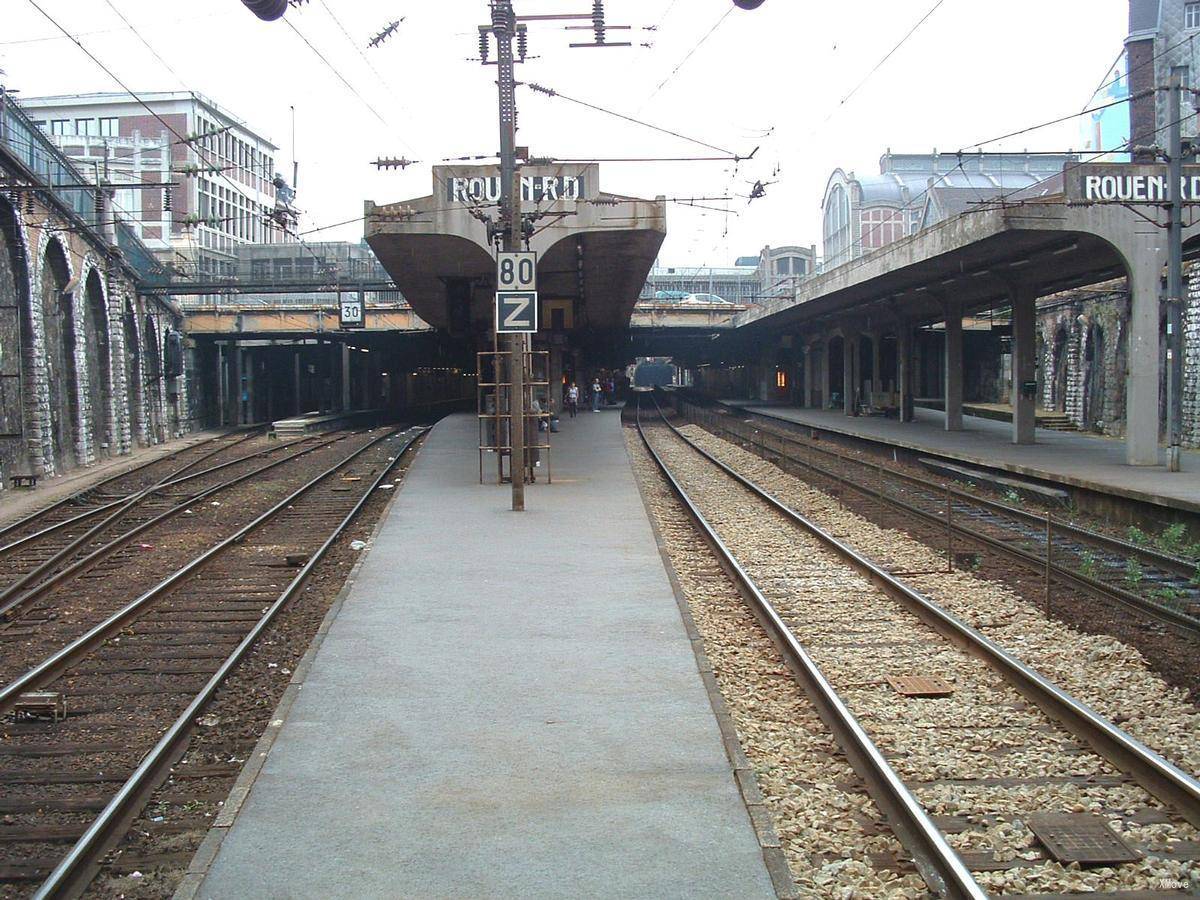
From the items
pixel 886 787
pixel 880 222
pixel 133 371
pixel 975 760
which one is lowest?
pixel 975 760

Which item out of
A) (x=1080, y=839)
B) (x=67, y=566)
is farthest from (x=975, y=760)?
(x=67, y=566)

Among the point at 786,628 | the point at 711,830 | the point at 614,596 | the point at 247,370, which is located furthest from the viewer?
the point at 247,370

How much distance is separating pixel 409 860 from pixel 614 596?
19.2 ft

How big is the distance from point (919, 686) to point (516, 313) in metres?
9.75

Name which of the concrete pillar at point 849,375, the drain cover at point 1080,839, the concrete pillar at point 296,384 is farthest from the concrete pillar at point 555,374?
the drain cover at point 1080,839

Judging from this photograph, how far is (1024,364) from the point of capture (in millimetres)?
27562

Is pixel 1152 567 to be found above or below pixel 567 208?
below

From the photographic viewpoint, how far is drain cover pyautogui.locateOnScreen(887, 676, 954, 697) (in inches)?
315

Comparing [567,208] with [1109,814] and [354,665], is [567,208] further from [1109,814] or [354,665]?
[1109,814]

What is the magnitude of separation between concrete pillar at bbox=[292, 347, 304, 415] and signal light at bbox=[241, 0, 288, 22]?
2003 inches

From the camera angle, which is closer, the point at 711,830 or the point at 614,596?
the point at 711,830

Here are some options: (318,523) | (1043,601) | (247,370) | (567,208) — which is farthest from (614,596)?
(247,370)

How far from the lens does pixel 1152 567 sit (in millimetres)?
12797

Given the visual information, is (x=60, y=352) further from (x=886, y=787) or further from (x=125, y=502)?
(x=886, y=787)
